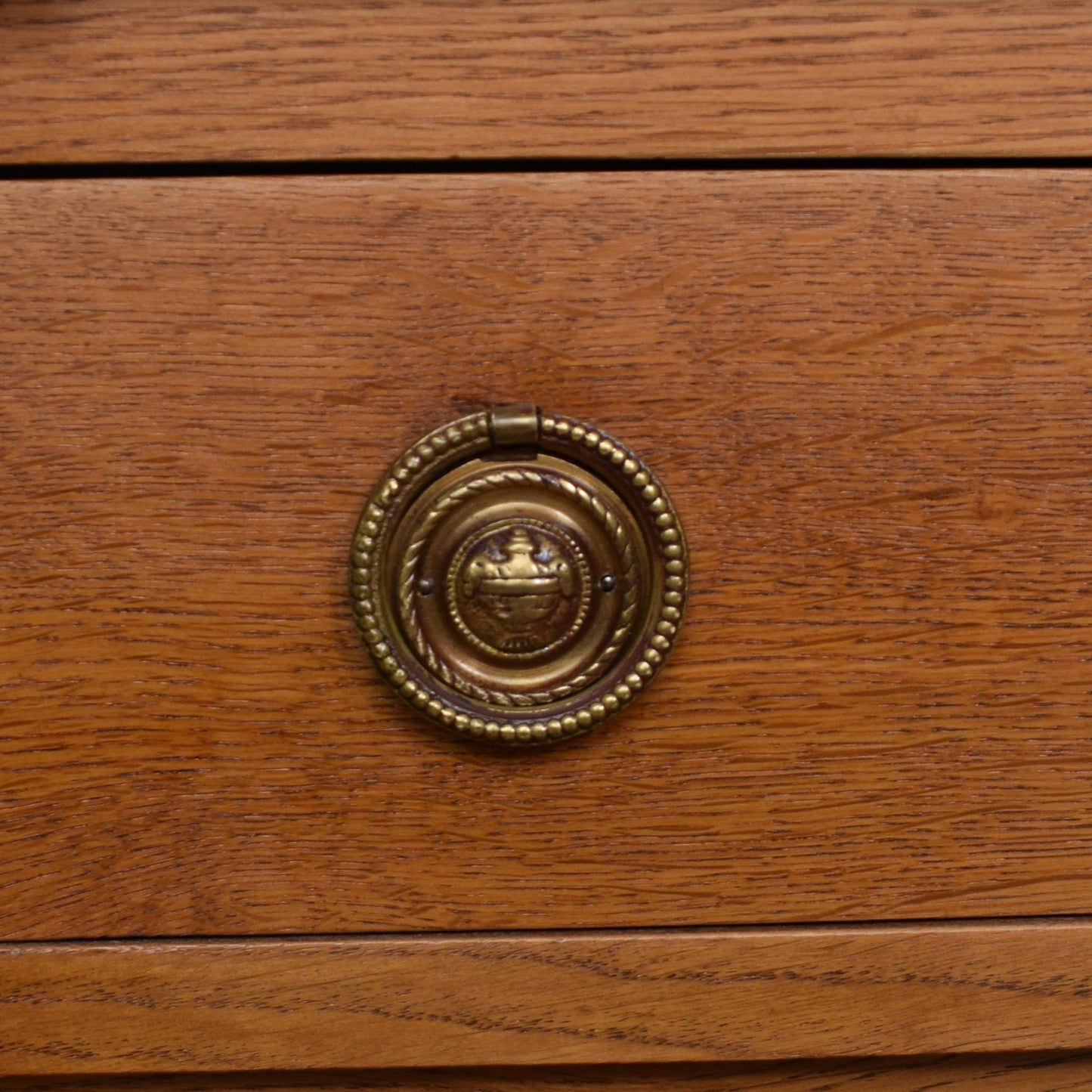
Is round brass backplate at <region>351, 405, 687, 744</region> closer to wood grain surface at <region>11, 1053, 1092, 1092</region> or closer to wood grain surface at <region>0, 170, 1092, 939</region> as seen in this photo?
wood grain surface at <region>0, 170, 1092, 939</region>

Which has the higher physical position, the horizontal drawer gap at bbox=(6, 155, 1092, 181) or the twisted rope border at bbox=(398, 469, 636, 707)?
the horizontal drawer gap at bbox=(6, 155, 1092, 181)

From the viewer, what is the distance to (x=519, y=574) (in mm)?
291

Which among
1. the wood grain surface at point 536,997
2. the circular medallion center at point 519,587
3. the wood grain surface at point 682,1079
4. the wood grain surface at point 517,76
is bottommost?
the wood grain surface at point 682,1079

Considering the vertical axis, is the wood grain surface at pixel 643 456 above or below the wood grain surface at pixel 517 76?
below

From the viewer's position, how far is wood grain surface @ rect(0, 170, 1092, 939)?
0.30m

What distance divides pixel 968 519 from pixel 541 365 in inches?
5.3

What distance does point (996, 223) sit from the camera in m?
0.30

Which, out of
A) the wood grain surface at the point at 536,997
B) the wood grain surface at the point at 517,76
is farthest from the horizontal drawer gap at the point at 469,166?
the wood grain surface at the point at 536,997

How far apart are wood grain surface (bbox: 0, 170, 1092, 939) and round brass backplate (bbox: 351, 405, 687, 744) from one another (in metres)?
0.01

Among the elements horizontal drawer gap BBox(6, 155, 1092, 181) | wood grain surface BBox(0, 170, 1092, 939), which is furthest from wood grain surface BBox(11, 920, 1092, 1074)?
horizontal drawer gap BBox(6, 155, 1092, 181)

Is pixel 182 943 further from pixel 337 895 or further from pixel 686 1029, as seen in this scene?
pixel 686 1029

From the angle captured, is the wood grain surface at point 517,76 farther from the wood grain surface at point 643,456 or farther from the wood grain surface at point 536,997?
the wood grain surface at point 536,997

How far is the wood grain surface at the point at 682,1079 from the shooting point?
0.34 metres

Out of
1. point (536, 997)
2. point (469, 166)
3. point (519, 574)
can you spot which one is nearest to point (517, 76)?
point (469, 166)
